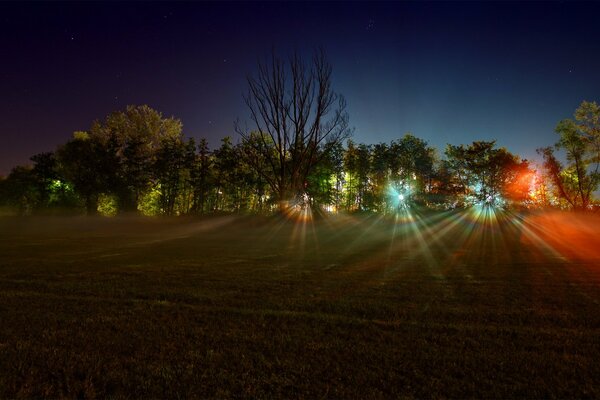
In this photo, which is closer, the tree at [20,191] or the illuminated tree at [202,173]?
the illuminated tree at [202,173]

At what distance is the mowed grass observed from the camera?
2859 mm

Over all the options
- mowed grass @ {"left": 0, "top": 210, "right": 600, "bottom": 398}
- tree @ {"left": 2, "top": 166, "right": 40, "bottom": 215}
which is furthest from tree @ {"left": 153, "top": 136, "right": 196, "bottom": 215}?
mowed grass @ {"left": 0, "top": 210, "right": 600, "bottom": 398}

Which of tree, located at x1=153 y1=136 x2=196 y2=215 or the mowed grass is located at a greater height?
tree, located at x1=153 y1=136 x2=196 y2=215

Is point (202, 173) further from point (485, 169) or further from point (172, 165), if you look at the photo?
point (485, 169)

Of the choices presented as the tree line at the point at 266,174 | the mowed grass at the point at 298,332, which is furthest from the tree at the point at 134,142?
the mowed grass at the point at 298,332

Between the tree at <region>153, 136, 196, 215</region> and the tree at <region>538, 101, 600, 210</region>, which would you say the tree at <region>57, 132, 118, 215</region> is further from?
the tree at <region>538, 101, 600, 210</region>

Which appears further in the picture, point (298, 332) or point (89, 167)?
point (89, 167)

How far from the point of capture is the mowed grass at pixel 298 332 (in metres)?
2.86

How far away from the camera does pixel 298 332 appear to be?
13.3 ft

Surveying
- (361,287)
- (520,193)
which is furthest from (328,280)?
(520,193)

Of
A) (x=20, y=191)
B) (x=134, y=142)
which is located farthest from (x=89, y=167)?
(x=20, y=191)

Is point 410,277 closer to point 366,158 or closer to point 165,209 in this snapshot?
point 366,158

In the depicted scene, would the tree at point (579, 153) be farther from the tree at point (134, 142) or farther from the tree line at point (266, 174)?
the tree at point (134, 142)

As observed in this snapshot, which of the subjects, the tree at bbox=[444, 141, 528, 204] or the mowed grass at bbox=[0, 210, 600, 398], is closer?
the mowed grass at bbox=[0, 210, 600, 398]
